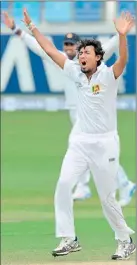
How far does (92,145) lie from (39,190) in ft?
14.1

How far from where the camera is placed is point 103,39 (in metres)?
20.5

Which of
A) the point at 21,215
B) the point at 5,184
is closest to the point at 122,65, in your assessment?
the point at 21,215

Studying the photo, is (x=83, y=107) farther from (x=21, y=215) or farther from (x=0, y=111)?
(x=0, y=111)

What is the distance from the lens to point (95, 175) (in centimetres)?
854

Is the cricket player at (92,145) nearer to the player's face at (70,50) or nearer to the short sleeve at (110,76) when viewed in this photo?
the short sleeve at (110,76)

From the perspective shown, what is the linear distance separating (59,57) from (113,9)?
12.7 meters

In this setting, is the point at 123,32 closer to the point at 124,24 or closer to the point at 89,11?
the point at 124,24

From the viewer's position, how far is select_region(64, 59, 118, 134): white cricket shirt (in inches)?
331

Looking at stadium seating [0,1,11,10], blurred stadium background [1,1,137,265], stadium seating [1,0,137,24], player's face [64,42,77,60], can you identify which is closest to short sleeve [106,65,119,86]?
blurred stadium background [1,1,137,265]

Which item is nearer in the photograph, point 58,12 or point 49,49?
point 49,49

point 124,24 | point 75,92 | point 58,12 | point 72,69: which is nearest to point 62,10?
point 58,12

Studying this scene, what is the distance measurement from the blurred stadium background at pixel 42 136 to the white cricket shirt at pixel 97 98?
1054mm

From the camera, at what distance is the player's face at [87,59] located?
8.43 m

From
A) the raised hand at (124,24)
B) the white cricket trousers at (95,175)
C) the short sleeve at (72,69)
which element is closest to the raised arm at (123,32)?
the raised hand at (124,24)
